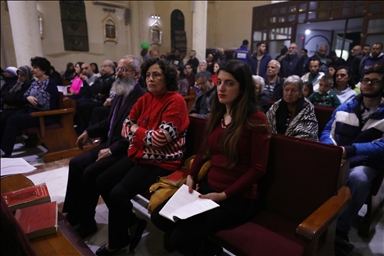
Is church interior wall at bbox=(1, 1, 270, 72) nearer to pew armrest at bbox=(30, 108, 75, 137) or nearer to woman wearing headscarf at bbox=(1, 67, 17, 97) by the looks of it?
woman wearing headscarf at bbox=(1, 67, 17, 97)

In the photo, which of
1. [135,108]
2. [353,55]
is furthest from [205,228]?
[353,55]

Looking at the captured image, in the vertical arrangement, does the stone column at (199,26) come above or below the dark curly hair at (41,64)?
above

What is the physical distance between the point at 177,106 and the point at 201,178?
495 mm

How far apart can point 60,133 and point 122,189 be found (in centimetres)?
226

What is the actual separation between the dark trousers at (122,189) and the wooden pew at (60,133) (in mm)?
1936

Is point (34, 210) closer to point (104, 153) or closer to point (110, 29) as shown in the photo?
point (104, 153)

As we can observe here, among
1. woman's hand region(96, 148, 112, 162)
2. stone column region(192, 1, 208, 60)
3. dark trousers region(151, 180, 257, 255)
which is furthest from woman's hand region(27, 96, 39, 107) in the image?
stone column region(192, 1, 208, 60)

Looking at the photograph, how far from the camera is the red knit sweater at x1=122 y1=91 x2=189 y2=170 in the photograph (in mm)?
1699

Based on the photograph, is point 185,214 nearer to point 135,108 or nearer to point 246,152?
point 246,152

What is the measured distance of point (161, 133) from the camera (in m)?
1.67

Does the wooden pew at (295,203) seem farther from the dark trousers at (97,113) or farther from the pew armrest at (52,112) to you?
the dark trousers at (97,113)

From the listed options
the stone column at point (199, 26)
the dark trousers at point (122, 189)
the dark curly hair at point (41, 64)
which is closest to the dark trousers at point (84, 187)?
the dark trousers at point (122, 189)

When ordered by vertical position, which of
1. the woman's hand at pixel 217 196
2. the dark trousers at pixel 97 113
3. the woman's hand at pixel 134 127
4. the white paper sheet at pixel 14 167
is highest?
the woman's hand at pixel 134 127

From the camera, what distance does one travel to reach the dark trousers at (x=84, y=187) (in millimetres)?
1911
